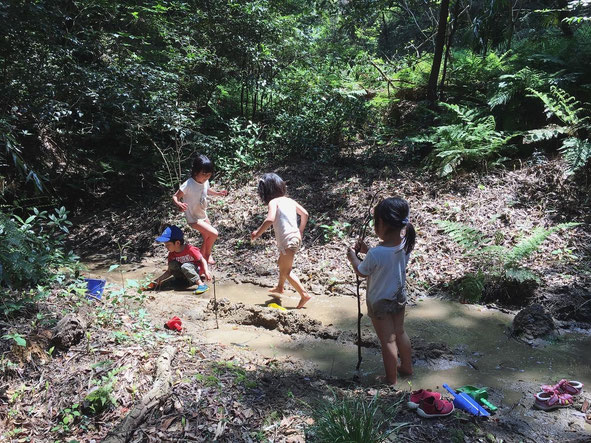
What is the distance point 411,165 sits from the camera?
28.9 feet

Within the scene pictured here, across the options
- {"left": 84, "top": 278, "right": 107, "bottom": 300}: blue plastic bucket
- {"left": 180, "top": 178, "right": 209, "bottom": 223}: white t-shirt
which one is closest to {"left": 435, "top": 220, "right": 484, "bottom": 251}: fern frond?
{"left": 180, "top": 178, "right": 209, "bottom": 223}: white t-shirt

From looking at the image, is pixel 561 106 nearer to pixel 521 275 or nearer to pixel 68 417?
pixel 521 275

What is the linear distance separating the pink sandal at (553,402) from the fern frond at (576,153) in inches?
183

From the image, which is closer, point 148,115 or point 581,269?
point 581,269

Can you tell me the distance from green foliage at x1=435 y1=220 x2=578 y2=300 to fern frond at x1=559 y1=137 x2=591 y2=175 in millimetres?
1520

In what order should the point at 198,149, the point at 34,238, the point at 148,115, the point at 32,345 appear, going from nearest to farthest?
the point at 32,345 < the point at 34,238 < the point at 148,115 < the point at 198,149

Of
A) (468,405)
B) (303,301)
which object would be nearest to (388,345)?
(468,405)

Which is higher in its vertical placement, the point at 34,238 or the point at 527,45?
the point at 527,45

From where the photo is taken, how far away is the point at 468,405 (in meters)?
2.91

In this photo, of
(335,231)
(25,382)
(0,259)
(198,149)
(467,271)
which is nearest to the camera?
(25,382)

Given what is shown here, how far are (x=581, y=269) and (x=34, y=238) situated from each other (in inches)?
254

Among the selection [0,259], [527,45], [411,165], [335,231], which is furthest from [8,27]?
[527,45]

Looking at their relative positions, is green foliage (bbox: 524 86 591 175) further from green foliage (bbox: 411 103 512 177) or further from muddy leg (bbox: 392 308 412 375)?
muddy leg (bbox: 392 308 412 375)

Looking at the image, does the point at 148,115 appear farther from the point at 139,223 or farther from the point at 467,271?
the point at 467,271
